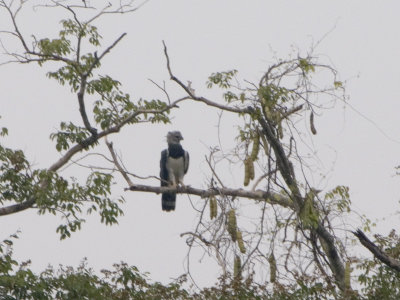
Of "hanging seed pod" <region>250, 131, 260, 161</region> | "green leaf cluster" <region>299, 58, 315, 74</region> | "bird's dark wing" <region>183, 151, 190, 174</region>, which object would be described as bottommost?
"hanging seed pod" <region>250, 131, 260, 161</region>

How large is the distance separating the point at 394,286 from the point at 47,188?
3.37 metres

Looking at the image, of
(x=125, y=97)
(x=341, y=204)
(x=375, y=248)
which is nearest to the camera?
(x=375, y=248)

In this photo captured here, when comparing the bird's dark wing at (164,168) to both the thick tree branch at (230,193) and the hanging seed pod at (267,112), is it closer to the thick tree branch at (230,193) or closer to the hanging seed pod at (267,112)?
the thick tree branch at (230,193)

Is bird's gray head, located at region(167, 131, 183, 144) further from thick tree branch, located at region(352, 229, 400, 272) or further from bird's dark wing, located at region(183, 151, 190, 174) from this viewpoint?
thick tree branch, located at region(352, 229, 400, 272)

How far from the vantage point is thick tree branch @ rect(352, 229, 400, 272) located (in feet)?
26.6

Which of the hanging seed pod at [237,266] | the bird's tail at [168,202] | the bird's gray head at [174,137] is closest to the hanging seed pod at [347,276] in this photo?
the hanging seed pod at [237,266]

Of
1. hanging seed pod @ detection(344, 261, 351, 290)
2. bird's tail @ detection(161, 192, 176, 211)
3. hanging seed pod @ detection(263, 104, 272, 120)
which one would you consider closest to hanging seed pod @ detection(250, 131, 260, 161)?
hanging seed pod @ detection(263, 104, 272, 120)

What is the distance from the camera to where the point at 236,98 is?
10.1m

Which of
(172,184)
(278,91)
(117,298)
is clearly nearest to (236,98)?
(278,91)

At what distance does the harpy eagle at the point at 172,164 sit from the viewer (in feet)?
47.4

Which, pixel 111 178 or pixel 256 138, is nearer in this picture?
pixel 256 138

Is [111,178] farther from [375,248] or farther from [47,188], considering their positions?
[375,248]

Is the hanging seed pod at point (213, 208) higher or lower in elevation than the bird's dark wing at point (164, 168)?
lower

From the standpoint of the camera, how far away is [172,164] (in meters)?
14.6
